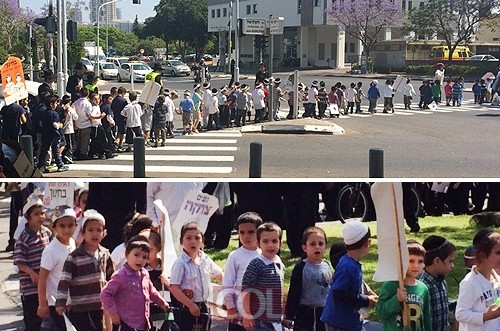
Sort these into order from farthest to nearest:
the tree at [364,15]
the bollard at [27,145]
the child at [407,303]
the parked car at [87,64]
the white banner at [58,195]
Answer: the tree at [364,15] < the parked car at [87,64] < the bollard at [27,145] < the white banner at [58,195] < the child at [407,303]

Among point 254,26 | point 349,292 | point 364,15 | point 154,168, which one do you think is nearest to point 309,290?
point 349,292

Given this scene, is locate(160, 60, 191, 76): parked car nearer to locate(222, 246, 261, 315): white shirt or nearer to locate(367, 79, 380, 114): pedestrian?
locate(367, 79, 380, 114): pedestrian

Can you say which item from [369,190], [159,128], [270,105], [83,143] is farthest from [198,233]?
[270,105]

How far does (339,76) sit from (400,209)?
39882 millimetres

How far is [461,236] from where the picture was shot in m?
4.68

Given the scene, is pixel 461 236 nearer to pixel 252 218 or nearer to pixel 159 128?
pixel 252 218

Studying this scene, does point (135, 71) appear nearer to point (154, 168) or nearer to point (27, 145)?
point (154, 168)

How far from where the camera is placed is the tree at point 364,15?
1684 inches

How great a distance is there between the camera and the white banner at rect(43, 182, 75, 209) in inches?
185

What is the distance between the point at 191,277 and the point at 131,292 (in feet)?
1.23

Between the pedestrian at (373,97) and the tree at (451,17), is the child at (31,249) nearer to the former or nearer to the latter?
the pedestrian at (373,97)

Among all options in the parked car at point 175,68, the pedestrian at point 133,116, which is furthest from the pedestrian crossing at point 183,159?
the parked car at point 175,68

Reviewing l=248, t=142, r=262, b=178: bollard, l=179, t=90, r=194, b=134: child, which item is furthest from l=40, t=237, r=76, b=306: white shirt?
l=179, t=90, r=194, b=134: child

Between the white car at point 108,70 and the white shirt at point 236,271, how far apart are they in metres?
32.6
